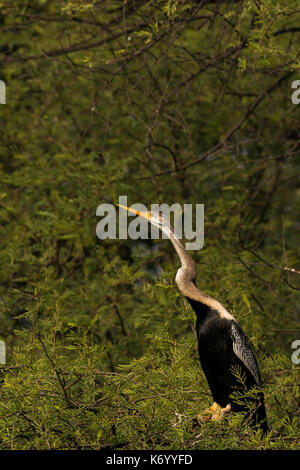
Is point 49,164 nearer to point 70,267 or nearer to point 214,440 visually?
point 70,267

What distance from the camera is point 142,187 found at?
239 inches

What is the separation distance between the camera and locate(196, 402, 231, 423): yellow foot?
2924mm

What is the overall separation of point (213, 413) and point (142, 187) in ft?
10.7

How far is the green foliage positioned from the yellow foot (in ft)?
0.18

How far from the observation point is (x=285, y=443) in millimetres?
2783

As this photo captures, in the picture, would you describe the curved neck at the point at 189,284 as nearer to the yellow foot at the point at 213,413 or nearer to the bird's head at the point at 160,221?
the bird's head at the point at 160,221

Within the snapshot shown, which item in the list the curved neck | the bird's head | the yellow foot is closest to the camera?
the yellow foot

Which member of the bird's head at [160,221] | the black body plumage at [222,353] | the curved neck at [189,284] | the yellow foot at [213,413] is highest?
the bird's head at [160,221]

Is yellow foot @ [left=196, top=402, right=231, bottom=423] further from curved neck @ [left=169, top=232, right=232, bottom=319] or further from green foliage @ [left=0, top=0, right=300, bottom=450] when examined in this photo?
curved neck @ [left=169, top=232, right=232, bottom=319]

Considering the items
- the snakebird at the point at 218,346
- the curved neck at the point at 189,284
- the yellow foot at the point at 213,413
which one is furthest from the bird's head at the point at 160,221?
the yellow foot at the point at 213,413

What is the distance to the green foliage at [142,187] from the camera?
11.1 feet

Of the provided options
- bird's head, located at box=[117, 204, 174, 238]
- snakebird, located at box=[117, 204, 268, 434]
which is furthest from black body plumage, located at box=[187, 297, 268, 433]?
bird's head, located at box=[117, 204, 174, 238]

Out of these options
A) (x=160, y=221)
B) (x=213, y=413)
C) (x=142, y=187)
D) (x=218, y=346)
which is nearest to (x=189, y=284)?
(x=218, y=346)

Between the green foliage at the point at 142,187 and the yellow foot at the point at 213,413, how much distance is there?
5cm
